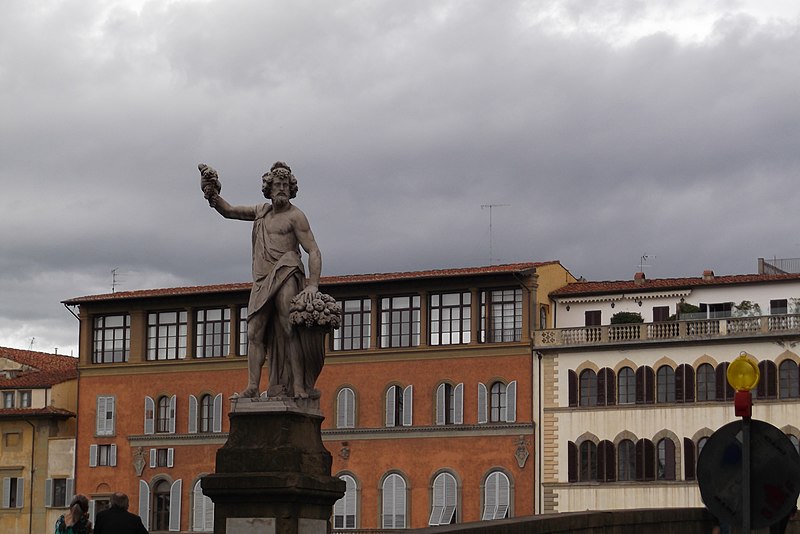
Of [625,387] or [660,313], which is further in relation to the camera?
[660,313]

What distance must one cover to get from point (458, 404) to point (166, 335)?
16078 mm

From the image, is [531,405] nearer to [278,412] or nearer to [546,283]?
[546,283]

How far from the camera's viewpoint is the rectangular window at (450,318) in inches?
3022

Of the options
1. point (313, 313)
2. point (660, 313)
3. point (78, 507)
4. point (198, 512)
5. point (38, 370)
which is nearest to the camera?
point (313, 313)

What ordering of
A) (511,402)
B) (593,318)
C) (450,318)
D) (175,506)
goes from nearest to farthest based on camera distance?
(511,402), (593,318), (450,318), (175,506)

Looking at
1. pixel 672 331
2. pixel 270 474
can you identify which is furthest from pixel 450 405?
pixel 270 474

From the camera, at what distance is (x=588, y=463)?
240 feet

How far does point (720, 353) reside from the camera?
71125mm

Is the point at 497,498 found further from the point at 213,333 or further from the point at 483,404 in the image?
the point at 213,333

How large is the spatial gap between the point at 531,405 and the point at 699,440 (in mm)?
7869

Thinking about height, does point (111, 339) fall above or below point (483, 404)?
above

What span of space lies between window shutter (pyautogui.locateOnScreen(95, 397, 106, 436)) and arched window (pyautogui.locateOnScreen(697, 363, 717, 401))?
2945 cm

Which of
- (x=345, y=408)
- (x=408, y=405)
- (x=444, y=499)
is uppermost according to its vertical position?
(x=408, y=405)

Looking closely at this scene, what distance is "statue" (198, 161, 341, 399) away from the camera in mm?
18516
